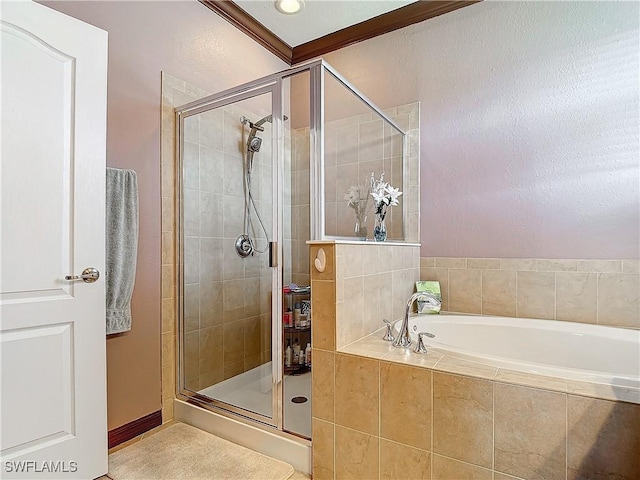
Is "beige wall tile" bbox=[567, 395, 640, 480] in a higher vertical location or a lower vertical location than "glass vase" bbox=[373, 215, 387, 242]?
lower

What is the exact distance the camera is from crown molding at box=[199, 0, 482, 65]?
Answer: 98.3 inches

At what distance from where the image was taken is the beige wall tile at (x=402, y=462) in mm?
1331

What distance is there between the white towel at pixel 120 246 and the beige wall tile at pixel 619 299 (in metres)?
2.59

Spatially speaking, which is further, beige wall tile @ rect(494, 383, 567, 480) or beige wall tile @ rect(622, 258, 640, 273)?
beige wall tile @ rect(622, 258, 640, 273)

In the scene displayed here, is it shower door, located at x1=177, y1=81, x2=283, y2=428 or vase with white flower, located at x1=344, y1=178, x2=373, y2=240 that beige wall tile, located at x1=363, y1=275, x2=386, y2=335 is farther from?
shower door, located at x1=177, y1=81, x2=283, y2=428

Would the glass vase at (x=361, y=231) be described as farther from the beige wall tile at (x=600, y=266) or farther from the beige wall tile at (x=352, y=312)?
the beige wall tile at (x=600, y=266)

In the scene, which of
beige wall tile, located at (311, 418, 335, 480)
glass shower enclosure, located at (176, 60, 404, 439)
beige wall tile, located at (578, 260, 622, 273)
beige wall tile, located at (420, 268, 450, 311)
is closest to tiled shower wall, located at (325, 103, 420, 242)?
glass shower enclosure, located at (176, 60, 404, 439)

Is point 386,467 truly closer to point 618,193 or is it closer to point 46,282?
point 46,282

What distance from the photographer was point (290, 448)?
167 centimetres

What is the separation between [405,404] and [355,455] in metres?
0.33

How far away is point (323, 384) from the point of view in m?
1.58

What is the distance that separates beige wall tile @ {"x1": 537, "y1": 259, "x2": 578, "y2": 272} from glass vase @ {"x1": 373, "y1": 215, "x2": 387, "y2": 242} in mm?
960

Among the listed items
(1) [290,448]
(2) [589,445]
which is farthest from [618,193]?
(1) [290,448]

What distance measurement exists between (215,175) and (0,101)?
3.17ft
